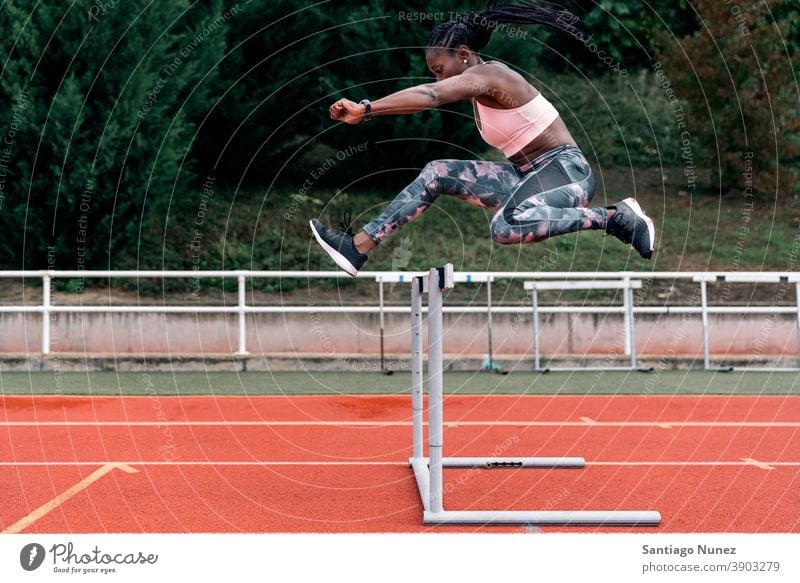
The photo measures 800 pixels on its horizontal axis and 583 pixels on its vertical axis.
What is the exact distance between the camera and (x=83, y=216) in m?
15.4

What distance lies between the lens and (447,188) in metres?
5.55

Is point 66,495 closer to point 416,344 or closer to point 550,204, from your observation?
point 416,344

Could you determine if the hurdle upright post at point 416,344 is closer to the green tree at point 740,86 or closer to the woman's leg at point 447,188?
the woman's leg at point 447,188

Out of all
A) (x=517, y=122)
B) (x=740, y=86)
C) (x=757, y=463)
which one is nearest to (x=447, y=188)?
(x=517, y=122)

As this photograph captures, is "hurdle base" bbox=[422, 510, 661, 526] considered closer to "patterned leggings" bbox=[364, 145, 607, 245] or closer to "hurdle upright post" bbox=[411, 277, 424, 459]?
"hurdle upright post" bbox=[411, 277, 424, 459]

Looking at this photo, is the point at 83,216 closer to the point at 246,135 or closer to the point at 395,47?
the point at 246,135

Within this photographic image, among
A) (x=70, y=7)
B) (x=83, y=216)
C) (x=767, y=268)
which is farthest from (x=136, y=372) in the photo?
(x=767, y=268)

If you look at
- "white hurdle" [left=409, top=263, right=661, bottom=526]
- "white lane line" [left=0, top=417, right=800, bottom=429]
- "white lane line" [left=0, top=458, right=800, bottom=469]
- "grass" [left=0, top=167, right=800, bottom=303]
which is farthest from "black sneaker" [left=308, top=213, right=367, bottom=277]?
"grass" [left=0, top=167, right=800, bottom=303]

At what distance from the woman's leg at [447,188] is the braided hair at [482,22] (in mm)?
652

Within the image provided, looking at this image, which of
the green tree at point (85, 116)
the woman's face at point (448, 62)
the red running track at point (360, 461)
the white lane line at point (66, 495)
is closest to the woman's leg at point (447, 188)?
the woman's face at point (448, 62)

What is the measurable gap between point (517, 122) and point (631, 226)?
34.0 inches

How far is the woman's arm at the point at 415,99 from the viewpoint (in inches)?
184

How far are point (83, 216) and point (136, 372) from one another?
10.7 feet

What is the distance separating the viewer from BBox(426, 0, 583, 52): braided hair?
5340 mm
